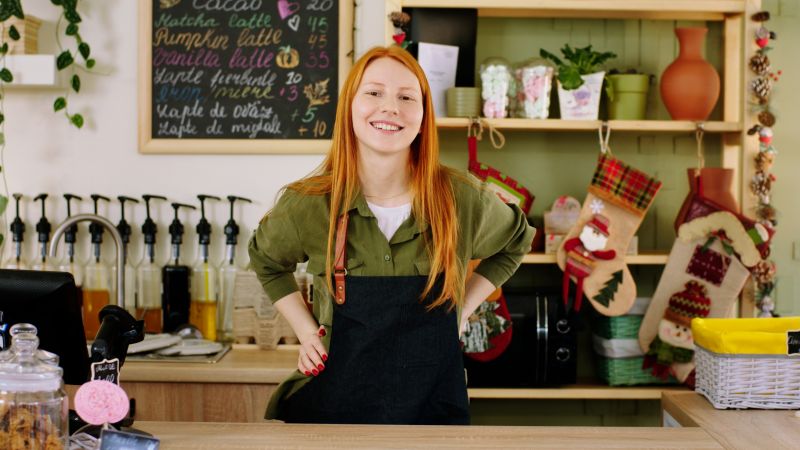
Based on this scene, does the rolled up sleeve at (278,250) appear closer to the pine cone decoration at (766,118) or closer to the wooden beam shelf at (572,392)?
the wooden beam shelf at (572,392)

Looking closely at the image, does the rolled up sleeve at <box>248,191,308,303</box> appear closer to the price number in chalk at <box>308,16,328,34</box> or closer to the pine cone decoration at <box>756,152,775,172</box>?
the price number in chalk at <box>308,16,328,34</box>

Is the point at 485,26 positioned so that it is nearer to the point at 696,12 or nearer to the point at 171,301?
the point at 696,12

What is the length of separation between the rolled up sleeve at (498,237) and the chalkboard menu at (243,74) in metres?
0.98

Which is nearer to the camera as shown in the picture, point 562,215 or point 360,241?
point 360,241

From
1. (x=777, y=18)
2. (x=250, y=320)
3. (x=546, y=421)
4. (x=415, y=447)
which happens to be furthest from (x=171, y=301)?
(x=777, y=18)

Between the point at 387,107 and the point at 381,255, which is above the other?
the point at 387,107

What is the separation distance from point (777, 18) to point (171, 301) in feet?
7.39

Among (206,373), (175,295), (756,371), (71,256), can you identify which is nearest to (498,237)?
(756,371)

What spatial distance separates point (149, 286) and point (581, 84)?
5.08ft

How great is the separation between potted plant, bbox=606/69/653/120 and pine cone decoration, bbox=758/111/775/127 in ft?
1.17

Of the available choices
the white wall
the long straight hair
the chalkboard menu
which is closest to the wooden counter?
the white wall

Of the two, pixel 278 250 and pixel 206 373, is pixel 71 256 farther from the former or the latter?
pixel 278 250

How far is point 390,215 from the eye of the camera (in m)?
2.01

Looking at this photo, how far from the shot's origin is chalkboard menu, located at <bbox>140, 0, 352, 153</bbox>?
2955 mm
